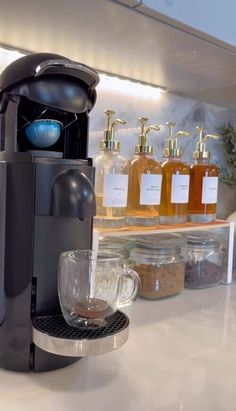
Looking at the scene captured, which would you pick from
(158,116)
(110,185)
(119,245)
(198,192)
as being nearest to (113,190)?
(110,185)

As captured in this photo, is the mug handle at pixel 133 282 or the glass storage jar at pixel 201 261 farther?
the glass storage jar at pixel 201 261

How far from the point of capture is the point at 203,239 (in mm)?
942

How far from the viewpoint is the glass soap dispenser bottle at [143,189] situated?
2.64 feet

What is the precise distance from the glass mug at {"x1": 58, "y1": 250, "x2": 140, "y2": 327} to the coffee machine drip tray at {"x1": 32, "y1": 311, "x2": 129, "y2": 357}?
13mm

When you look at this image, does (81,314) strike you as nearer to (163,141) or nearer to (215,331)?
(215,331)

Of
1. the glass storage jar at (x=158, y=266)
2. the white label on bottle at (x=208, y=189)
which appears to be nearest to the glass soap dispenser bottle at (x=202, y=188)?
the white label on bottle at (x=208, y=189)

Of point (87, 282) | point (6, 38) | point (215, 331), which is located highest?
point (6, 38)

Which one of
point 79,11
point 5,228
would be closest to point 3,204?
point 5,228

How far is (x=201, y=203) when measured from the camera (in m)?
0.91

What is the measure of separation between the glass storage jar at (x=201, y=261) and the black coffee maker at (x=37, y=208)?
1.42 feet

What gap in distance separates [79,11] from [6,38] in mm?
182

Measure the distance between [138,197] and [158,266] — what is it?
5.8 inches

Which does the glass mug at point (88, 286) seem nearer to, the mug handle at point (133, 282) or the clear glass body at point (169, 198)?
the mug handle at point (133, 282)

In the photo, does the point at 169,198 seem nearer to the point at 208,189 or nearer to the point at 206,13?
the point at 208,189
